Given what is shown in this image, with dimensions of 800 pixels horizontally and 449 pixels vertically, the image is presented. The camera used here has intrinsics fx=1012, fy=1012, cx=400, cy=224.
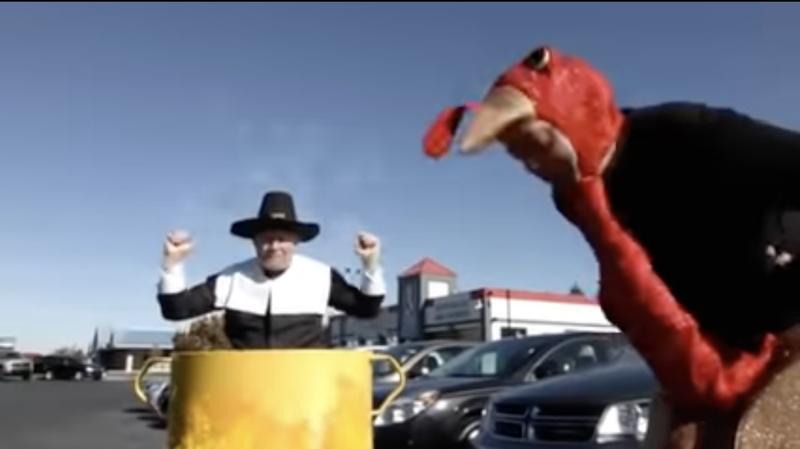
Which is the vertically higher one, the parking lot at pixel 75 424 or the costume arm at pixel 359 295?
the costume arm at pixel 359 295

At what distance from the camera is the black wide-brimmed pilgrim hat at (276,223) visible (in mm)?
4270

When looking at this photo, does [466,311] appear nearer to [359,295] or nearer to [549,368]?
[549,368]

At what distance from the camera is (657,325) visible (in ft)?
3.71

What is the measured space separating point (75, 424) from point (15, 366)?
28.3m

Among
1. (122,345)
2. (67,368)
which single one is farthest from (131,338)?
(67,368)

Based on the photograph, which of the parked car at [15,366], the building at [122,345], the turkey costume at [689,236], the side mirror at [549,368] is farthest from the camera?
the building at [122,345]

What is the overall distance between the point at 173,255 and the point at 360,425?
116 cm

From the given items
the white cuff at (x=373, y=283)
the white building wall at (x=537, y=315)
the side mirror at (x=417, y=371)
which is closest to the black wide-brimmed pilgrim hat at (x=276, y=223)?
the white cuff at (x=373, y=283)

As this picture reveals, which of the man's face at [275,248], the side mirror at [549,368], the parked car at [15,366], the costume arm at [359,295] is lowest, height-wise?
the side mirror at [549,368]

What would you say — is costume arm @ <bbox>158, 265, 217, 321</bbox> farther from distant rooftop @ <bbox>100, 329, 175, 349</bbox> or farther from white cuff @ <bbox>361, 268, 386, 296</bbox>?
distant rooftop @ <bbox>100, 329, 175, 349</bbox>

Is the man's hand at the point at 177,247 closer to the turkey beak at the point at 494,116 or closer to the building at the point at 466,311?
the turkey beak at the point at 494,116

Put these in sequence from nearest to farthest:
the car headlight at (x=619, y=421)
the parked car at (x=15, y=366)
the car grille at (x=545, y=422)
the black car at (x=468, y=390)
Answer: the car headlight at (x=619, y=421), the car grille at (x=545, y=422), the black car at (x=468, y=390), the parked car at (x=15, y=366)

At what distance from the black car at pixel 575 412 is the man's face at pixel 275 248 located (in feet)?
5.91

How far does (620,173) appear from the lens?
3.90 feet
